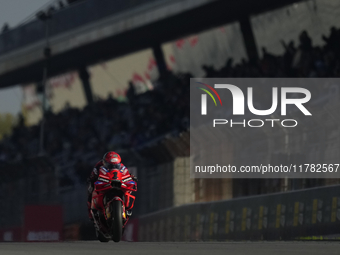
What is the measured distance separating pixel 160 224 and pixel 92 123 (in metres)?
10.9

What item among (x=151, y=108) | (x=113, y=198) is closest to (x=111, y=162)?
(x=113, y=198)

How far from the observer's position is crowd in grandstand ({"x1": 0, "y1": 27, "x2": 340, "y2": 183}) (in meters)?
20.1

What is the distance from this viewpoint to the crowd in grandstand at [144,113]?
2014 cm

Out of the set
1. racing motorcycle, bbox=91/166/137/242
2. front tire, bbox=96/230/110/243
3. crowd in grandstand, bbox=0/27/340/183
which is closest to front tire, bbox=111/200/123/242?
racing motorcycle, bbox=91/166/137/242

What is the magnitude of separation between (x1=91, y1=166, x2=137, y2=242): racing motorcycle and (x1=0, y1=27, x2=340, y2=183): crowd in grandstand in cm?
754

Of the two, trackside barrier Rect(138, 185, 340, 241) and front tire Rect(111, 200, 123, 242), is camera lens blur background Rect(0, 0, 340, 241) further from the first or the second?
front tire Rect(111, 200, 123, 242)

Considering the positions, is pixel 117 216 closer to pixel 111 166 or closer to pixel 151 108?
pixel 111 166

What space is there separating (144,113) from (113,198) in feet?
47.3

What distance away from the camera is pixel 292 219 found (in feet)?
51.5

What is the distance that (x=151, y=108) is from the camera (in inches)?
1014

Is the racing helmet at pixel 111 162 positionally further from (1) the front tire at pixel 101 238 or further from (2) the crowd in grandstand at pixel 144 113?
(2) the crowd in grandstand at pixel 144 113

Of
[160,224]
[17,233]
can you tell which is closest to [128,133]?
[17,233]

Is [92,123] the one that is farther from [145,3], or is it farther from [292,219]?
[292,219]

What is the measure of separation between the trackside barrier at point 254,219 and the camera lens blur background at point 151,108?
23mm
